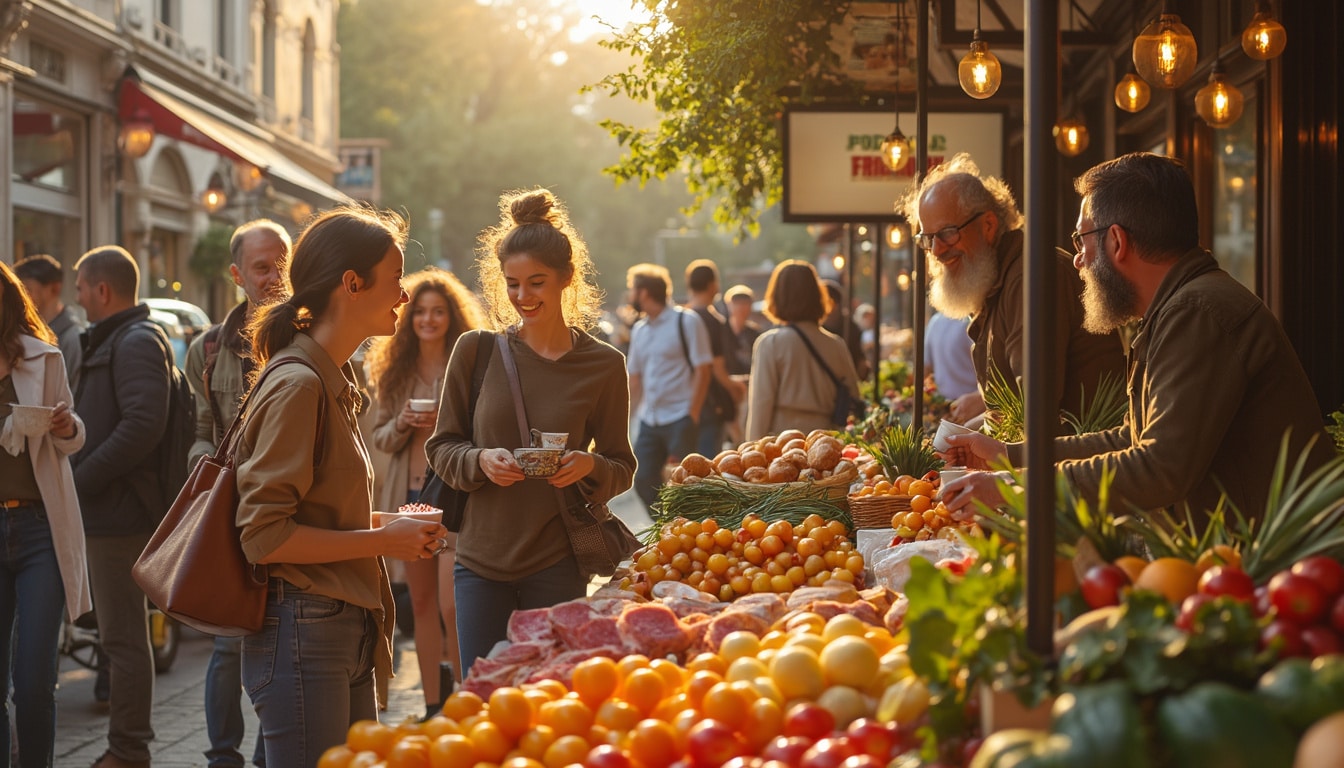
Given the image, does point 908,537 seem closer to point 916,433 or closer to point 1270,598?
point 916,433

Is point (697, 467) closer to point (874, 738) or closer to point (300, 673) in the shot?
point (300, 673)

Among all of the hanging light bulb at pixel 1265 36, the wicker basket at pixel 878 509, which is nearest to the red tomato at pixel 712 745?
the wicker basket at pixel 878 509

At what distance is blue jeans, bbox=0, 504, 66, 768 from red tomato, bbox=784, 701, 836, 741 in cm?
392

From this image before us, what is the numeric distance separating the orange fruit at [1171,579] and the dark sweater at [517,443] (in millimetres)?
2533

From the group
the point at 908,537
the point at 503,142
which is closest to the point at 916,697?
the point at 908,537

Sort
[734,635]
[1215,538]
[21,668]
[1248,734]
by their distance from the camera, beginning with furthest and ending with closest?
1. [21,668]
2. [734,635]
3. [1215,538]
4. [1248,734]

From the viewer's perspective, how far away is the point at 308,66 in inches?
1350

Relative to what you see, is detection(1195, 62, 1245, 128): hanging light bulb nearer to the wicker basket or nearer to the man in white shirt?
the wicker basket

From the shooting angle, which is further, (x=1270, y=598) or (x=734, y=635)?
(x=734, y=635)

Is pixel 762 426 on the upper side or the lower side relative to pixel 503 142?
lower

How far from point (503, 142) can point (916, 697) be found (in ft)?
185

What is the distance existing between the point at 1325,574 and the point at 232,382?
4690 millimetres

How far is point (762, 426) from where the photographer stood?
8547 millimetres

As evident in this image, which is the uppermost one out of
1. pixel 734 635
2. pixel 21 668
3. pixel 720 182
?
pixel 720 182
